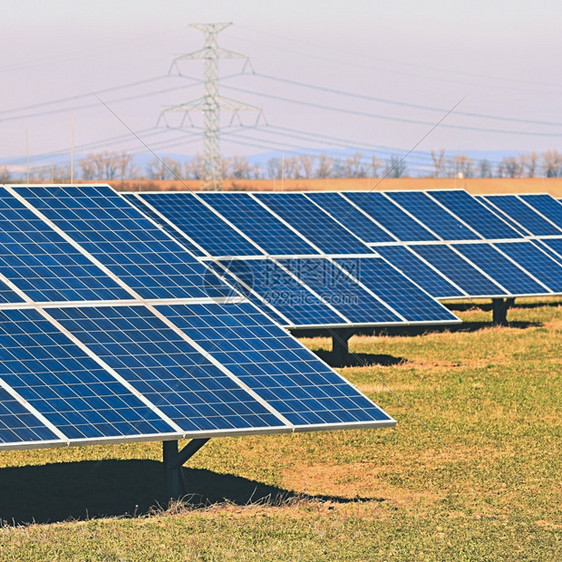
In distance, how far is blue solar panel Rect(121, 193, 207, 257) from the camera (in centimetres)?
3661

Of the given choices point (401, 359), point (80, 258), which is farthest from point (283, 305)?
point (80, 258)

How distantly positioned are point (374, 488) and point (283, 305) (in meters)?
12.5

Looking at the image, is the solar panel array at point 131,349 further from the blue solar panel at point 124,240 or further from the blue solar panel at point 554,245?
the blue solar panel at point 554,245

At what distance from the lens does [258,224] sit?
39.5 m

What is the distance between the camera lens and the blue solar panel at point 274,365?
59.8 ft

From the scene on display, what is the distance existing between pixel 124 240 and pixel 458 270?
2348cm

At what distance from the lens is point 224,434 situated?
17.5m

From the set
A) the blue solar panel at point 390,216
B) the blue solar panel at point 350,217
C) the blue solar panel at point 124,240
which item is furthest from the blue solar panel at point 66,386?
the blue solar panel at point 390,216

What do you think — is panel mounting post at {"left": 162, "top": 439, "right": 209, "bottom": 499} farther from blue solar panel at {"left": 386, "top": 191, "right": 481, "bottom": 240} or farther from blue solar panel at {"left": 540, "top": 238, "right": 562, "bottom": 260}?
blue solar panel at {"left": 540, "top": 238, "right": 562, "bottom": 260}

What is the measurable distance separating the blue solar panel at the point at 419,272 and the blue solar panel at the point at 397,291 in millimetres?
3617

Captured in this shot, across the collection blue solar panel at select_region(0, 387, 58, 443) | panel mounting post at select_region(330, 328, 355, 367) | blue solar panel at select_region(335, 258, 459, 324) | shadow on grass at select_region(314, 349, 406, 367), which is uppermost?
blue solar panel at select_region(335, 258, 459, 324)

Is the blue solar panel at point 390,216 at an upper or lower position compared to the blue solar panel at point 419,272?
upper

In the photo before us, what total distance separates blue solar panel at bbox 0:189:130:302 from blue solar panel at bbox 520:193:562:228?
34.8 m

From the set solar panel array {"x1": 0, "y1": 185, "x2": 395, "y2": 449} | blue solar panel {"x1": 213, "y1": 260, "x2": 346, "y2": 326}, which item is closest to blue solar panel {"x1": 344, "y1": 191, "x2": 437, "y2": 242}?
blue solar panel {"x1": 213, "y1": 260, "x2": 346, "y2": 326}
